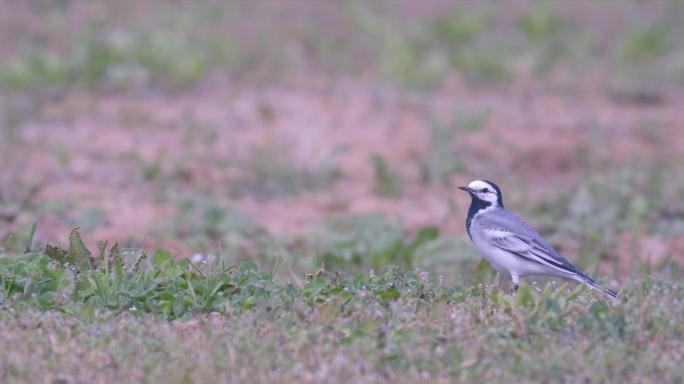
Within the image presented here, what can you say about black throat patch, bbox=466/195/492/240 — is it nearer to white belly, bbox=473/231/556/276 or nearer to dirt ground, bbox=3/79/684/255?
white belly, bbox=473/231/556/276

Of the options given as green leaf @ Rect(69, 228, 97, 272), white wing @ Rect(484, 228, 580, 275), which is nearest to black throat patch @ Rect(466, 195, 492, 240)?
white wing @ Rect(484, 228, 580, 275)

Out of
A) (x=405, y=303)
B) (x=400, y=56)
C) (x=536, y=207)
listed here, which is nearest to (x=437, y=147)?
(x=536, y=207)

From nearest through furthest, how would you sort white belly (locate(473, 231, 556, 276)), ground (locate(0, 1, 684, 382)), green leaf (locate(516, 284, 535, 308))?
ground (locate(0, 1, 684, 382)) < green leaf (locate(516, 284, 535, 308)) < white belly (locate(473, 231, 556, 276))

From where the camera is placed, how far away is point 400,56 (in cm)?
1418

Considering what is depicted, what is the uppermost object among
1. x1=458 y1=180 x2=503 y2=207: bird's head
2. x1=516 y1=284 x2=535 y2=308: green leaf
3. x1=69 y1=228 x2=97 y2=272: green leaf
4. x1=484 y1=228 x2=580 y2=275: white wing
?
x1=458 y1=180 x2=503 y2=207: bird's head

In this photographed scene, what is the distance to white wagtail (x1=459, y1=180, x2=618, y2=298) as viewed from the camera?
6.91 metres

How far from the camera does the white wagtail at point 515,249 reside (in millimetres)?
→ 6906

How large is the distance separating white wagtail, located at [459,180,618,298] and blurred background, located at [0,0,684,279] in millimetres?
1414

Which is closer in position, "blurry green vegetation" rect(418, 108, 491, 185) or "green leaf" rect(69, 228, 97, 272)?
"green leaf" rect(69, 228, 97, 272)

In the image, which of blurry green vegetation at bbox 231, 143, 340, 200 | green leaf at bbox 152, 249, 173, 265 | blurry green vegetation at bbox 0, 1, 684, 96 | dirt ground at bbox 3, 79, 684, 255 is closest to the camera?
green leaf at bbox 152, 249, 173, 265

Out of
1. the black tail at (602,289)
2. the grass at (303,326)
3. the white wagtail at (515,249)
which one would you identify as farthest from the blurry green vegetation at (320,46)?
the black tail at (602,289)

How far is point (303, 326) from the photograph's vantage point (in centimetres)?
576

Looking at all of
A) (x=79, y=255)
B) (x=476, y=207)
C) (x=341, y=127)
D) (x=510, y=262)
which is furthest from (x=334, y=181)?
(x=79, y=255)

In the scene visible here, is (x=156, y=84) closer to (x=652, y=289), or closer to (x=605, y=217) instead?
(x=605, y=217)
